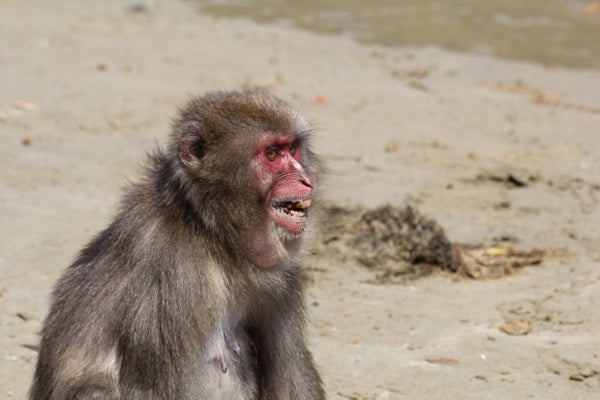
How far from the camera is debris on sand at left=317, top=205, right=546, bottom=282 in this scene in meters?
6.97

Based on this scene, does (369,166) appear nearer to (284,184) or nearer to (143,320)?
(284,184)

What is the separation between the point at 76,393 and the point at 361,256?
310 cm

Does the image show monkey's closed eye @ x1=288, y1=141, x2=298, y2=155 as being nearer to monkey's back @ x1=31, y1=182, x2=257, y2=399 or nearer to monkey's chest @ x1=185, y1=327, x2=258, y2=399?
monkey's back @ x1=31, y1=182, x2=257, y2=399

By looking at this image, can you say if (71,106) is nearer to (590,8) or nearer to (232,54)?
(232,54)

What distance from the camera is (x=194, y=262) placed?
14.1ft

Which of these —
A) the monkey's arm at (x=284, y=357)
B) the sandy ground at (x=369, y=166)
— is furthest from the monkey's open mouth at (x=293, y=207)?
the sandy ground at (x=369, y=166)

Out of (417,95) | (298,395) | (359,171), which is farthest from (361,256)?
(417,95)

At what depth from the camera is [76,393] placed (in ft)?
14.1

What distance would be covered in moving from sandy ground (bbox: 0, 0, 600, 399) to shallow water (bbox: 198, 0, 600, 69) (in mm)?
644

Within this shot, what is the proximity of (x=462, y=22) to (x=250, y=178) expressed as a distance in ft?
33.2

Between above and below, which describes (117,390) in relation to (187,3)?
above

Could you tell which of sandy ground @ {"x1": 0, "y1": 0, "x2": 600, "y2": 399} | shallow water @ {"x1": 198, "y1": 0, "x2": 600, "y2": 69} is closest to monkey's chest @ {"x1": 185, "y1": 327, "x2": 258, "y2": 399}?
sandy ground @ {"x1": 0, "y1": 0, "x2": 600, "y2": 399}

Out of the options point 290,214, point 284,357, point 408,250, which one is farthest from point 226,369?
point 408,250

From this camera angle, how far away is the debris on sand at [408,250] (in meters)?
6.97
